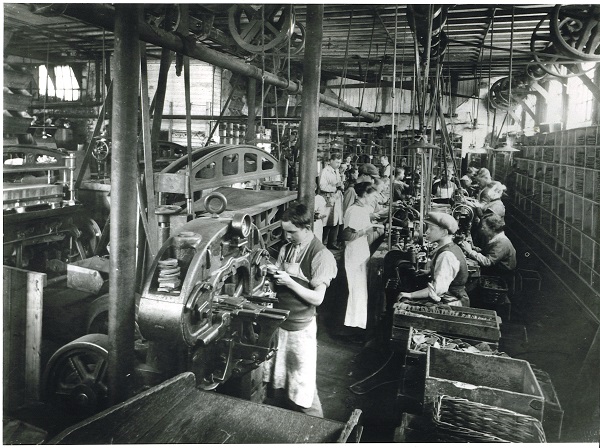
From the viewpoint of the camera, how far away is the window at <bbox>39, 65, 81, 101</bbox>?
1358 centimetres

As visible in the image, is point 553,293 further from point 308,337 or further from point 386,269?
point 308,337

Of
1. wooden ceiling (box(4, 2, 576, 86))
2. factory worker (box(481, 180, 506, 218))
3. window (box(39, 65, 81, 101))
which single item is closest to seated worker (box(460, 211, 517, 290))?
factory worker (box(481, 180, 506, 218))

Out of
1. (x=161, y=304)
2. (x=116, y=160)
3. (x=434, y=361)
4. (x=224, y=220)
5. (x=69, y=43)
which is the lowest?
(x=434, y=361)

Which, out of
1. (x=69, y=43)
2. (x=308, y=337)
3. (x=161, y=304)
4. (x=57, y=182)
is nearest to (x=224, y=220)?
(x=161, y=304)

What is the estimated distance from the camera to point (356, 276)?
207 inches

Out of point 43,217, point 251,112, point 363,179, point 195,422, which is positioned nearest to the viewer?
point 195,422

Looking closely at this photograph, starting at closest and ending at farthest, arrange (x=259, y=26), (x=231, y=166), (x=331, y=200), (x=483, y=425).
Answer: (x=483, y=425) → (x=231, y=166) → (x=259, y=26) → (x=331, y=200)

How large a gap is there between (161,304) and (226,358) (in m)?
0.59

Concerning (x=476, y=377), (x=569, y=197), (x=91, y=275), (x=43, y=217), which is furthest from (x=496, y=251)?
(x=43, y=217)

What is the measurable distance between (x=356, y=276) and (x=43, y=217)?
3442mm

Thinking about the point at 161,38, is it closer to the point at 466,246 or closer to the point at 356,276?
the point at 356,276

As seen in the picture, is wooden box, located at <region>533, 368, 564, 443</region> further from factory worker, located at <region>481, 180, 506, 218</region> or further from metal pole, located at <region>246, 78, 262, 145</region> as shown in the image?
factory worker, located at <region>481, 180, 506, 218</region>

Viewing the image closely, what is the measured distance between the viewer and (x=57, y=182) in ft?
17.8

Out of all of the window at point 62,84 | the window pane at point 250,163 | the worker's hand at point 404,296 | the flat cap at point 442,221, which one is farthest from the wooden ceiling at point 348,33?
the worker's hand at point 404,296
